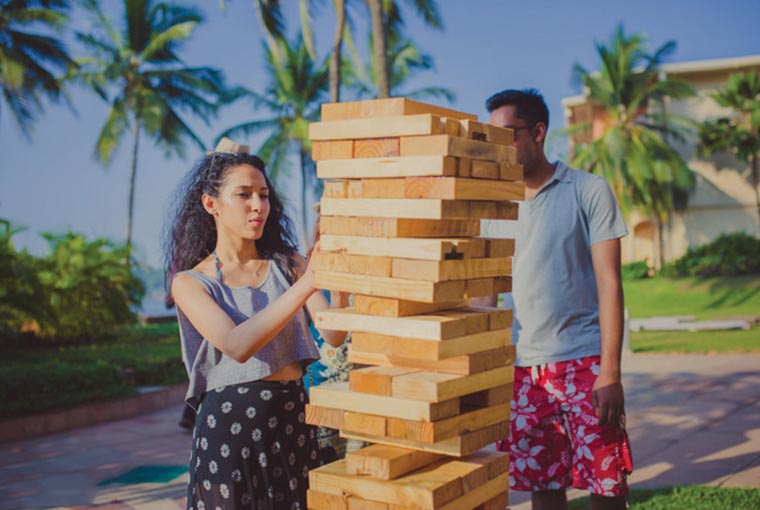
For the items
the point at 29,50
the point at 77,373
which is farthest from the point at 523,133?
the point at 29,50

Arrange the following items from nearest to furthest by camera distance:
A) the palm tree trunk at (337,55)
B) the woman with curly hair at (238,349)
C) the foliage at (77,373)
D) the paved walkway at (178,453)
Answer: the woman with curly hair at (238,349), the paved walkway at (178,453), the foliage at (77,373), the palm tree trunk at (337,55)

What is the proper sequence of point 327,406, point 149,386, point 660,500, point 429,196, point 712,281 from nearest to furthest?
point 429,196 < point 327,406 < point 660,500 < point 149,386 < point 712,281

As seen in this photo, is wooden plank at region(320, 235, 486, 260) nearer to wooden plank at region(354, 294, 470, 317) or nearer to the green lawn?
wooden plank at region(354, 294, 470, 317)

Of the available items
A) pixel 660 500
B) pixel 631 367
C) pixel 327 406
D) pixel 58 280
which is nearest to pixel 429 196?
pixel 327 406

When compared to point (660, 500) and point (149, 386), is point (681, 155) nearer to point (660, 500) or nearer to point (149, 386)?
point (149, 386)

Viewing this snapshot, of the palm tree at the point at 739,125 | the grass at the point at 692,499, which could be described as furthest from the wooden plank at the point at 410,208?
the palm tree at the point at 739,125

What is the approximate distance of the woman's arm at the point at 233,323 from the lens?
2.14 m

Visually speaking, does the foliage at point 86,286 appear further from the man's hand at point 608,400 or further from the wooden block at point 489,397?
the wooden block at point 489,397

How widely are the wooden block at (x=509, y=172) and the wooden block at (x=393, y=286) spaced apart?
328 millimetres

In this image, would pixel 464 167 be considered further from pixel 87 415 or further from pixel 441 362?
pixel 87 415

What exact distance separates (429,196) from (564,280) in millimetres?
1319

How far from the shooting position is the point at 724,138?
25.5m

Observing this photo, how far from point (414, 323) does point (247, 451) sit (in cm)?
84

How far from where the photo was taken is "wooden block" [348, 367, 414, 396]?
77.2 inches
